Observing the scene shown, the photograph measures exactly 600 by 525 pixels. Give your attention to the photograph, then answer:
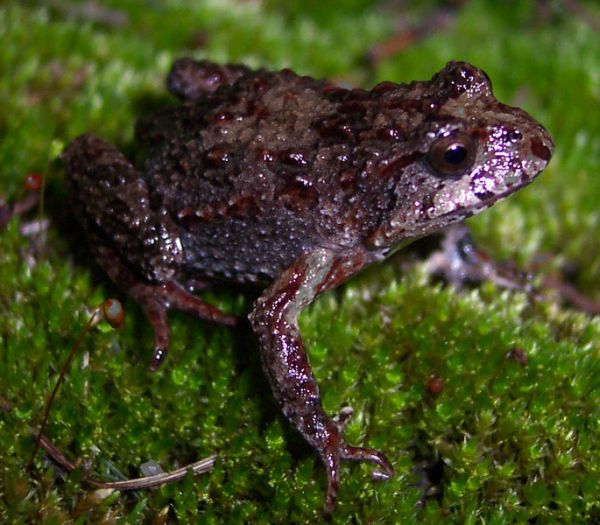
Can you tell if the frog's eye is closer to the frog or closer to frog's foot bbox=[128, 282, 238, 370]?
the frog

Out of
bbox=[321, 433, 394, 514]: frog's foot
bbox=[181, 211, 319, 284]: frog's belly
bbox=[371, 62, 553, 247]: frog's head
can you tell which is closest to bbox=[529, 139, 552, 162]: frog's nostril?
bbox=[371, 62, 553, 247]: frog's head

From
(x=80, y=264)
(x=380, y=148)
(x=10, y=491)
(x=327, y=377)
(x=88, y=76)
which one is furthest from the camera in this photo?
(x=88, y=76)

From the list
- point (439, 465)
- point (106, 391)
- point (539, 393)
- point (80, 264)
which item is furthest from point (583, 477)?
point (80, 264)

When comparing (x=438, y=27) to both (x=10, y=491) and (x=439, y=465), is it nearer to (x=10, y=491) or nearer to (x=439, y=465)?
(x=439, y=465)

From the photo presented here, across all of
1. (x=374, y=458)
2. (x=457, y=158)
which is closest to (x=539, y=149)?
(x=457, y=158)

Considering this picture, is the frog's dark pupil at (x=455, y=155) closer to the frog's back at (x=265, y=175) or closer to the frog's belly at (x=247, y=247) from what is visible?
the frog's back at (x=265, y=175)

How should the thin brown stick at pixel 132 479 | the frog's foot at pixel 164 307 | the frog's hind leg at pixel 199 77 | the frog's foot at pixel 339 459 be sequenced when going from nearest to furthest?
1. the frog's foot at pixel 339 459
2. the thin brown stick at pixel 132 479
3. the frog's foot at pixel 164 307
4. the frog's hind leg at pixel 199 77

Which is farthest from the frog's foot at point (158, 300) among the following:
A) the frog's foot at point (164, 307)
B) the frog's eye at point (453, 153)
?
the frog's eye at point (453, 153)

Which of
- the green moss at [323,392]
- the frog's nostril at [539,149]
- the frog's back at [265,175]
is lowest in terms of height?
the green moss at [323,392]
